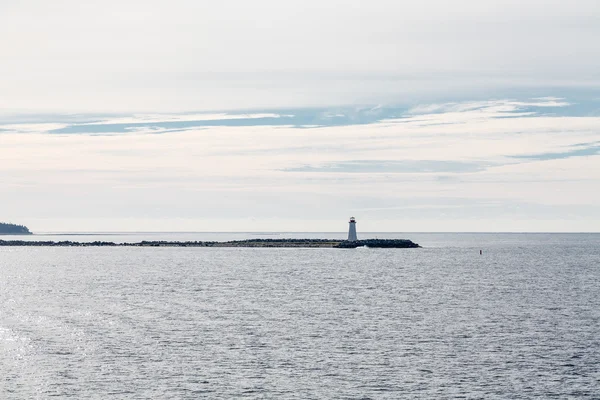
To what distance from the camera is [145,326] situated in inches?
2448

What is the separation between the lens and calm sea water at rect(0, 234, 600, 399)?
135 feet

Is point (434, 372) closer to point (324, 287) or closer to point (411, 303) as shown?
point (411, 303)

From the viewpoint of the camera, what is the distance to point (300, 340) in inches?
2183

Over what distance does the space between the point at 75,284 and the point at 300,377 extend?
70.7 meters

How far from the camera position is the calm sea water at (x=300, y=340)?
41094 mm

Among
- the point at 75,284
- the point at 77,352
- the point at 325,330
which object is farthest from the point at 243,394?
the point at 75,284

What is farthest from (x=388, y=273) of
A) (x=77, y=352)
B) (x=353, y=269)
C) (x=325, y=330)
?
(x=77, y=352)

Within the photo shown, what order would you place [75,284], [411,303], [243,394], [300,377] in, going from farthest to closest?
[75,284]
[411,303]
[300,377]
[243,394]

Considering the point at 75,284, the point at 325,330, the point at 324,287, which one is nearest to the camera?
the point at 325,330

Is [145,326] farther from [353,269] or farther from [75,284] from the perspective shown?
[353,269]

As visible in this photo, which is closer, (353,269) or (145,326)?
(145,326)

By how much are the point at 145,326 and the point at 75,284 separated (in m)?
48.4

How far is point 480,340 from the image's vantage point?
55406 millimetres

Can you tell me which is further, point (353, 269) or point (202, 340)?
point (353, 269)
